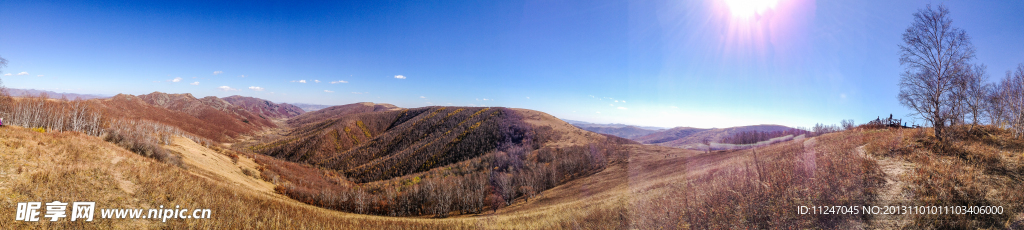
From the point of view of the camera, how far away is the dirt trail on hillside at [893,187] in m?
7.02

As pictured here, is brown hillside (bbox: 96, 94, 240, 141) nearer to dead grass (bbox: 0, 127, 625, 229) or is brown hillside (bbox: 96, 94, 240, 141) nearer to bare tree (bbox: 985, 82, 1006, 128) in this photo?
dead grass (bbox: 0, 127, 625, 229)

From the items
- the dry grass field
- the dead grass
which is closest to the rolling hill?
the dead grass

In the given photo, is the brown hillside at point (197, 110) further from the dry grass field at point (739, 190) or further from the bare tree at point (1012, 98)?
the bare tree at point (1012, 98)

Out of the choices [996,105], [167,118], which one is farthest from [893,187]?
[167,118]

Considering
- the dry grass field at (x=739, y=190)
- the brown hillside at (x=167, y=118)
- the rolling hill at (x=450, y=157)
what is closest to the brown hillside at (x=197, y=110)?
the brown hillside at (x=167, y=118)

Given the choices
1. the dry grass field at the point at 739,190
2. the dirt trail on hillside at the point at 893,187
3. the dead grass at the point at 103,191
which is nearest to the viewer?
the dirt trail on hillside at the point at 893,187

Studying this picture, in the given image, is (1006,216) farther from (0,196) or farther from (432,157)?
(432,157)

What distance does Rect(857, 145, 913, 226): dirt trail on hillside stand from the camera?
702 centimetres

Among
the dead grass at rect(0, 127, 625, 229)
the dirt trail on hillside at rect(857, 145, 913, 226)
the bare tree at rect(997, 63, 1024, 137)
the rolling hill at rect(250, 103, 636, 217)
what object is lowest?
the rolling hill at rect(250, 103, 636, 217)

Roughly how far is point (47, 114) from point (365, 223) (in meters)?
71.6

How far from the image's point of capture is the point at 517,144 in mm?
89438

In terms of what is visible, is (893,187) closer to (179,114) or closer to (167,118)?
(167,118)

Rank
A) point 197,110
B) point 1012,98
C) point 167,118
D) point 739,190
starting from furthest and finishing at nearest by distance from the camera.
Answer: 1. point 197,110
2. point 167,118
3. point 1012,98
4. point 739,190

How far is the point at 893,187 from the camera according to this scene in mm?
8438
